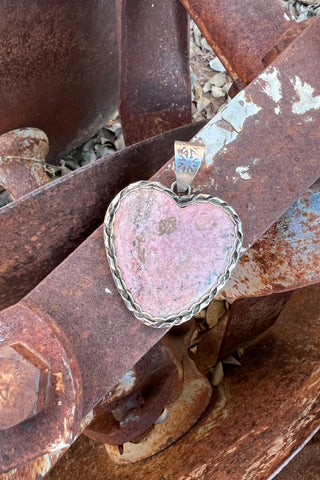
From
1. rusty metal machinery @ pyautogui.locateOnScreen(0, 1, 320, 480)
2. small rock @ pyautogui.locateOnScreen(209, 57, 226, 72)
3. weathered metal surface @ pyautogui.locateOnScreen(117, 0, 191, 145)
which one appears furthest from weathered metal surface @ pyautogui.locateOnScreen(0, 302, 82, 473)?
small rock @ pyautogui.locateOnScreen(209, 57, 226, 72)

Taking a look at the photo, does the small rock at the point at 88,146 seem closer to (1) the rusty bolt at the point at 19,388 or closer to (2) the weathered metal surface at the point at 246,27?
(2) the weathered metal surface at the point at 246,27

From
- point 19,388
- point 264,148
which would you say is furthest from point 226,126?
point 19,388

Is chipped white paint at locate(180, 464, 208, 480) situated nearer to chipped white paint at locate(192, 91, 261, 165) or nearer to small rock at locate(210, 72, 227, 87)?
chipped white paint at locate(192, 91, 261, 165)

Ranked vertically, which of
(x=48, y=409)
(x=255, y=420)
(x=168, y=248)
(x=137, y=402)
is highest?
(x=168, y=248)

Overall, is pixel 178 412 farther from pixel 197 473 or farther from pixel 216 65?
pixel 216 65

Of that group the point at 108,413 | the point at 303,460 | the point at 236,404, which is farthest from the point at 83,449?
the point at 303,460

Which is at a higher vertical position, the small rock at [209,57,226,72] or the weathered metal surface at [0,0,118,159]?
the weathered metal surface at [0,0,118,159]
